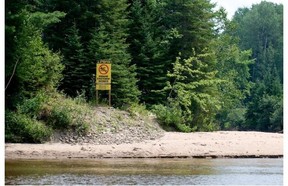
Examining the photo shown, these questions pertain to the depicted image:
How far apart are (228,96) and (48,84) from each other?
1084 inches

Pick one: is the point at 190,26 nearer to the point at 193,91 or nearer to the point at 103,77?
the point at 193,91

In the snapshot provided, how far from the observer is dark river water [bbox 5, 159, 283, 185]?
68.4ft

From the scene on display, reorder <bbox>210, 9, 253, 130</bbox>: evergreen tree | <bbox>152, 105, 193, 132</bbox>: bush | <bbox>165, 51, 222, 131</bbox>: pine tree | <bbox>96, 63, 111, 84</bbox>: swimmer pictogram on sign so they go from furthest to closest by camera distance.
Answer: <bbox>210, 9, 253, 130</bbox>: evergreen tree
<bbox>165, 51, 222, 131</bbox>: pine tree
<bbox>152, 105, 193, 132</bbox>: bush
<bbox>96, 63, 111, 84</bbox>: swimmer pictogram on sign

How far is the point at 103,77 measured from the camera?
3700 cm

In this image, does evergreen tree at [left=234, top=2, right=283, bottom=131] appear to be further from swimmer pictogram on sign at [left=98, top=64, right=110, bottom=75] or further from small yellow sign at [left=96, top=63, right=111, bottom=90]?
swimmer pictogram on sign at [left=98, top=64, right=110, bottom=75]

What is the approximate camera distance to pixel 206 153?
2969 cm

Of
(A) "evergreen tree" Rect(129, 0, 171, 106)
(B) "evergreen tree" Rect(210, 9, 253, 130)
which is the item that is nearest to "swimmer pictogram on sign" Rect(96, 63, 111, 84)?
(A) "evergreen tree" Rect(129, 0, 171, 106)

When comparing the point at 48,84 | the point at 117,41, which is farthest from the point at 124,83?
the point at 48,84

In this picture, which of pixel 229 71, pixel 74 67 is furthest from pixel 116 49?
pixel 229 71

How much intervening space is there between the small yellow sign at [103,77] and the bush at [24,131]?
6.50 meters

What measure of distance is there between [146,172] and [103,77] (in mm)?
14190

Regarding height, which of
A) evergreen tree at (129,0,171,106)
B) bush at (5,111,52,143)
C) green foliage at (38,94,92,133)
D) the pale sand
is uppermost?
evergreen tree at (129,0,171,106)

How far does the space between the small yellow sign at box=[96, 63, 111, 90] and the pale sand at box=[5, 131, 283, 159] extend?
5.08 m
